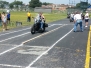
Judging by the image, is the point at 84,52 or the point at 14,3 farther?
the point at 14,3

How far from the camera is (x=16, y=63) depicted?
791 centimetres

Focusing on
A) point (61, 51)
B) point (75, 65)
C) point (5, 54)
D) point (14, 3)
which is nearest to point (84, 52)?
point (61, 51)

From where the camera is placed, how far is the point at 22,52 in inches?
390

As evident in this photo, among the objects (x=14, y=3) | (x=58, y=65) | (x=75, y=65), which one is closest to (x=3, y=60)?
(x=58, y=65)

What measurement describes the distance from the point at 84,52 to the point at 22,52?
2.63 meters

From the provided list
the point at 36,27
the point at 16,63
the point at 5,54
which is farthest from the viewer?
the point at 36,27

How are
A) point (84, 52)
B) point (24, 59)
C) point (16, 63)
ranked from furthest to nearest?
point (84, 52) < point (24, 59) < point (16, 63)

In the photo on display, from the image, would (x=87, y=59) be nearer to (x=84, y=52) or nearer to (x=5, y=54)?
(x=84, y=52)

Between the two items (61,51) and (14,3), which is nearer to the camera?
(61,51)

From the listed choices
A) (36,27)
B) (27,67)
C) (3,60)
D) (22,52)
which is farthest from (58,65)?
(36,27)

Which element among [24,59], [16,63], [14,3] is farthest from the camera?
[14,3]

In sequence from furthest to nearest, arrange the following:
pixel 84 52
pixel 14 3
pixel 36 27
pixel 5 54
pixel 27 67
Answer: pixel 14 3
pixel 36 27
pixel 84 52
pixel 5 54
pixel 27 67

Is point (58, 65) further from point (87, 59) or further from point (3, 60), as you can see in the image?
point (3, 60)

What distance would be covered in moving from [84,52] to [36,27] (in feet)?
29.8
